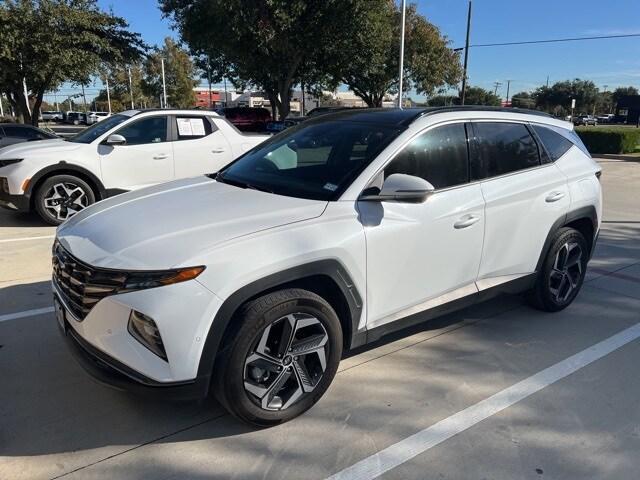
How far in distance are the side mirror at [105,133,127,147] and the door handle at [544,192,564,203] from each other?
18.9 ft

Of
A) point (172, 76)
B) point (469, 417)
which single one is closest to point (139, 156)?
point (469, 417)

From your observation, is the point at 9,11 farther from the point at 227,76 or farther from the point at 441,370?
the point at 441,370

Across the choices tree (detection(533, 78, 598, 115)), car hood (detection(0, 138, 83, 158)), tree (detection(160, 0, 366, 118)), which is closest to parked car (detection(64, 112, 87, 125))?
tree (detection(160, 0, 366, 118))

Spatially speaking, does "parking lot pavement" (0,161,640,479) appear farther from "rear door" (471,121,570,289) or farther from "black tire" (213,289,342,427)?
"rear door" (471,121,570,289)

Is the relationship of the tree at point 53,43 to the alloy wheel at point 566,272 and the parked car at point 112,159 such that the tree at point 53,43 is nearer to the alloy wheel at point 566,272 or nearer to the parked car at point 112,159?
the parked car at point 112,159

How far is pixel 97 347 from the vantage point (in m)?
2.50

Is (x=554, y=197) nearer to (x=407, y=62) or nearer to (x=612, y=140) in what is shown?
(x=612, y=140)

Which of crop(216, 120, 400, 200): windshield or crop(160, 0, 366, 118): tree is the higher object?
crop(160, 0, 366, 118): tree

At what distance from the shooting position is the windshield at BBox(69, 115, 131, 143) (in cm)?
752

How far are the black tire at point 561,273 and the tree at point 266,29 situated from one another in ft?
61.1

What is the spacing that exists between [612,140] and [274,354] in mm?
20926

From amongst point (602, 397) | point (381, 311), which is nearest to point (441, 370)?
point (381, 311)

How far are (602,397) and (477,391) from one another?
2.45ft

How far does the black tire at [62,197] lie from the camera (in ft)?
23.3
